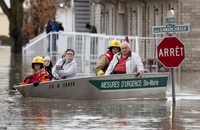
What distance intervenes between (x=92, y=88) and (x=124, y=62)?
966 mm

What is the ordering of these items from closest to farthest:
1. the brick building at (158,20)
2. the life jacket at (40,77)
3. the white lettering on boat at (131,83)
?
the white lettering on boat at (131,83)
the life jacket at (40,77)
the brick building at (158,20)

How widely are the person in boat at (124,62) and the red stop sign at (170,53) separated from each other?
58cm

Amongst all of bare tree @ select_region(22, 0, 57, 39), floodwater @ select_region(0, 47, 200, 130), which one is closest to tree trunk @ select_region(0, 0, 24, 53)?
bare tree @ select_region(22, 0, 57, 39)

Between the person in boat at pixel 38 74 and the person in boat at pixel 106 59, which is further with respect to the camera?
the person in boat at pixel 106 59

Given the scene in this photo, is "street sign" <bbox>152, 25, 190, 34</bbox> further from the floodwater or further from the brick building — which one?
the brick building

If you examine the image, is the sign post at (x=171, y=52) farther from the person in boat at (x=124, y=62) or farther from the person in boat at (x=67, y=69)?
the person in boat at (x=67, y=69)

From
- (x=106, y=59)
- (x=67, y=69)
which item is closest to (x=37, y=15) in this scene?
(x=106, y=59)

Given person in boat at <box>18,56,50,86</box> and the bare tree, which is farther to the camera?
the bare tree

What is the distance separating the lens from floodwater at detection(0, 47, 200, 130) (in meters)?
8.88

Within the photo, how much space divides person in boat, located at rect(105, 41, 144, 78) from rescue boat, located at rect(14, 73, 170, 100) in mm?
287

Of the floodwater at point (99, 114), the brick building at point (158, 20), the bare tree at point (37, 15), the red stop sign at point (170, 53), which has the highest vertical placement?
the bare tree at point (37, 15)

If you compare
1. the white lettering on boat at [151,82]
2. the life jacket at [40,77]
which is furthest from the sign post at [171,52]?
the life jacket at [40,77]

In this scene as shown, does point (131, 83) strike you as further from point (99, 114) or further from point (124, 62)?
point (99, 114)

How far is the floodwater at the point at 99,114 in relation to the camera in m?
8.88
